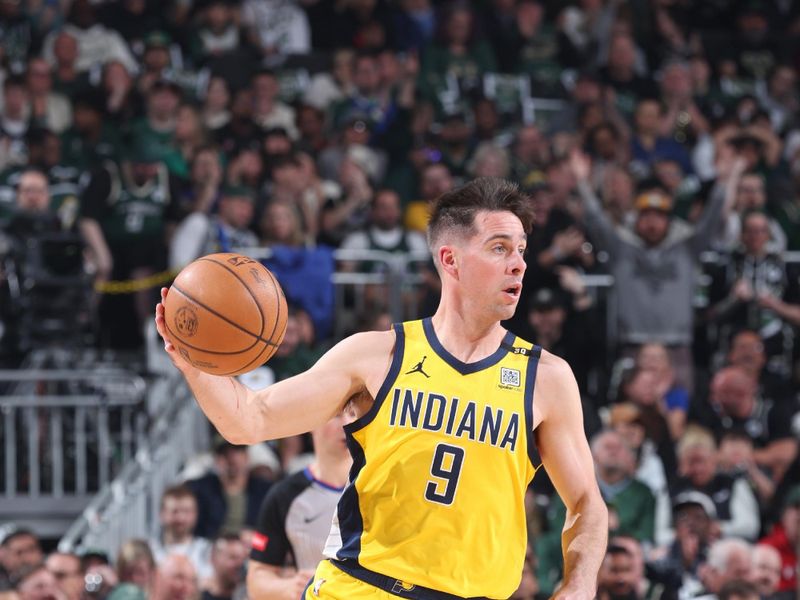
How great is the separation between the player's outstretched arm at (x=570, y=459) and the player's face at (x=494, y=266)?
26cm

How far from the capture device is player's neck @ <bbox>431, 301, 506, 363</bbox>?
4855 mm

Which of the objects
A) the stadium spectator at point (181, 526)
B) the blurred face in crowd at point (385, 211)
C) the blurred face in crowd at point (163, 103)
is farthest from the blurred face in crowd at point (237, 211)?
the stadium spectator at point (181, 526)

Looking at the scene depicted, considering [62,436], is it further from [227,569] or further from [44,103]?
[44,103]

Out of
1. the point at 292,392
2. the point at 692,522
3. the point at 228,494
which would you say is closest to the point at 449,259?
the point at 292,392

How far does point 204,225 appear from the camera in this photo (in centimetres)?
1173

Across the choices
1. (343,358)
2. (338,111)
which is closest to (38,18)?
(338,111)

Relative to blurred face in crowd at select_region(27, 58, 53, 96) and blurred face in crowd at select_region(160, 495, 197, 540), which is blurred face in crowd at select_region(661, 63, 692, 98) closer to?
blurred face in crowd at select_region(27, 58, 53, 96)

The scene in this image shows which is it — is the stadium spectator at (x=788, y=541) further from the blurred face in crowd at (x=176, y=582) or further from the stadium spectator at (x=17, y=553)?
the stadium spectator at (x=17, y=553)

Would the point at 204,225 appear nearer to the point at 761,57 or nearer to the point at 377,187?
the point at 377,187

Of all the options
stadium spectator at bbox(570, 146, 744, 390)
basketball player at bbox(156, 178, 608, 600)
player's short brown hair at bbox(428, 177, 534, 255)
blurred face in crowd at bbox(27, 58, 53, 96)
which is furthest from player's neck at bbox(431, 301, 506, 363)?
blurred face in crowd at bbox(27, 58, 53, 96)

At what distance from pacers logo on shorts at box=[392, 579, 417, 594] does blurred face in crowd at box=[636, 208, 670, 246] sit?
303 inches

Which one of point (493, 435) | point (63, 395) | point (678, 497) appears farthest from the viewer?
point (63, 395)

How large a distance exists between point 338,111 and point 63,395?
4.57 m

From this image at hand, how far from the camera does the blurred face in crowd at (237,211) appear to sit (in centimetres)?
1203
